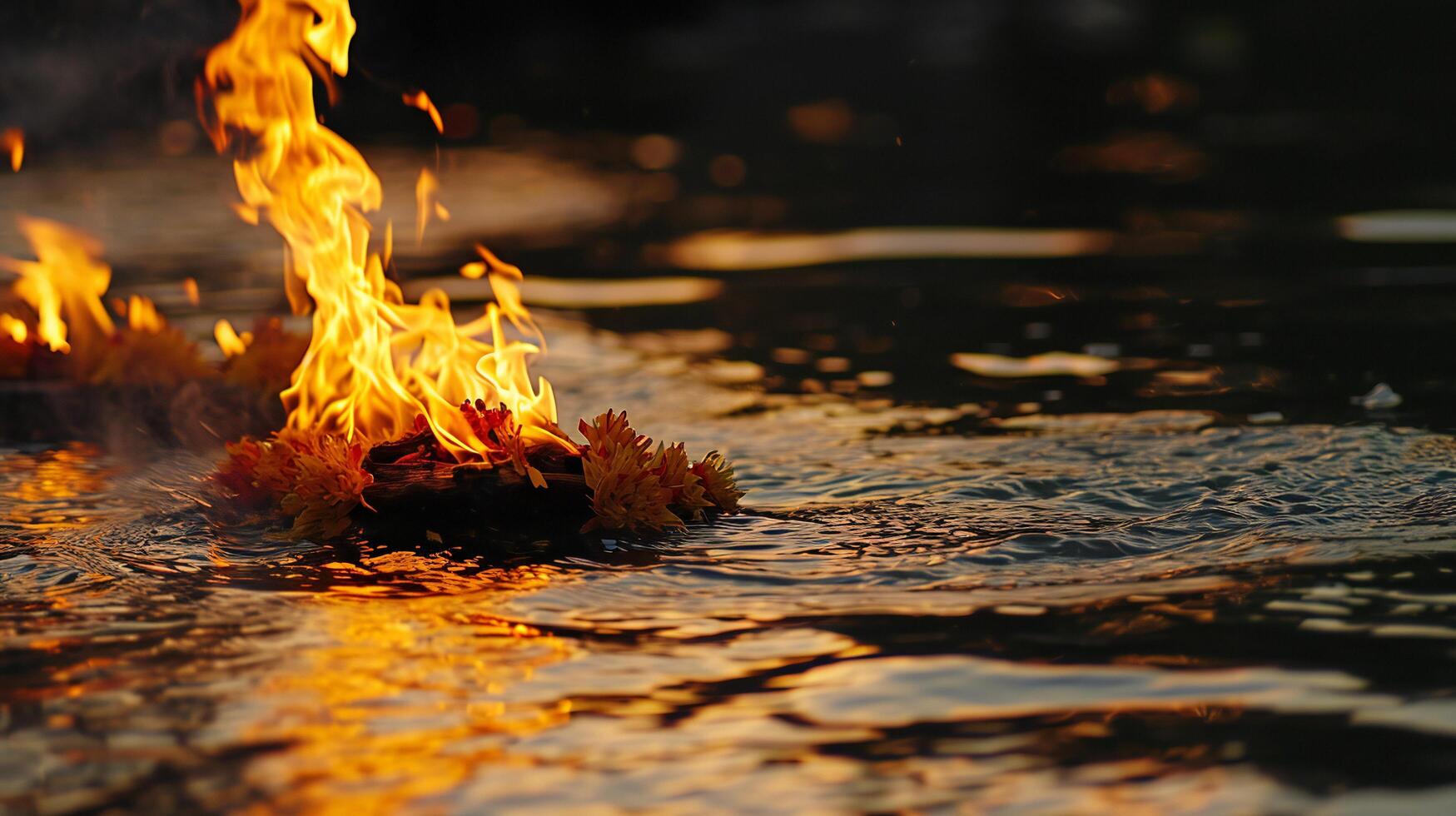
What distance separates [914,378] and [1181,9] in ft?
99.6

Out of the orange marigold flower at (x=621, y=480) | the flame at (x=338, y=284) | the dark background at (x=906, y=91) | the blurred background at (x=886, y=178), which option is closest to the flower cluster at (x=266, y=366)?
the flame at (x=338, y=284)

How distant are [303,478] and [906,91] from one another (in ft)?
75.0

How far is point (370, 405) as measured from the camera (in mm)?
7125

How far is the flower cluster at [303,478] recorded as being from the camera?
21.2ft

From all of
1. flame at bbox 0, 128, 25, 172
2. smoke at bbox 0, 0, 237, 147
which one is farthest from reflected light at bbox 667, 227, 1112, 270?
flame at bbox 0, 128, 25, 172

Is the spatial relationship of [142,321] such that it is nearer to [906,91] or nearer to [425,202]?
[425,202]

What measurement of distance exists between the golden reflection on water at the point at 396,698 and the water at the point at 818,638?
0.01m

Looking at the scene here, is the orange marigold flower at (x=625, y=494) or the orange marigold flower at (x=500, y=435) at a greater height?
the orange marigold flower at (x=500, y=435)

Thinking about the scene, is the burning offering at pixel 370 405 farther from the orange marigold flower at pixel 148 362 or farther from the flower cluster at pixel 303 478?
the orange marigold flower at pixel 148 362

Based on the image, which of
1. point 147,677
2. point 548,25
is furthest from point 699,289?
point 548,25

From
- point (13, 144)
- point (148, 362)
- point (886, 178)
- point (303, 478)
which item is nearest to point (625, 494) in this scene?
point (303, 478)

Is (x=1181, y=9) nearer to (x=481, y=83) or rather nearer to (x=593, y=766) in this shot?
(x=481, y=83)

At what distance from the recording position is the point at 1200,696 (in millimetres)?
5027

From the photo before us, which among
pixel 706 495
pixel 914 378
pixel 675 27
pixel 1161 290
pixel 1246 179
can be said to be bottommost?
pixel 706 495
